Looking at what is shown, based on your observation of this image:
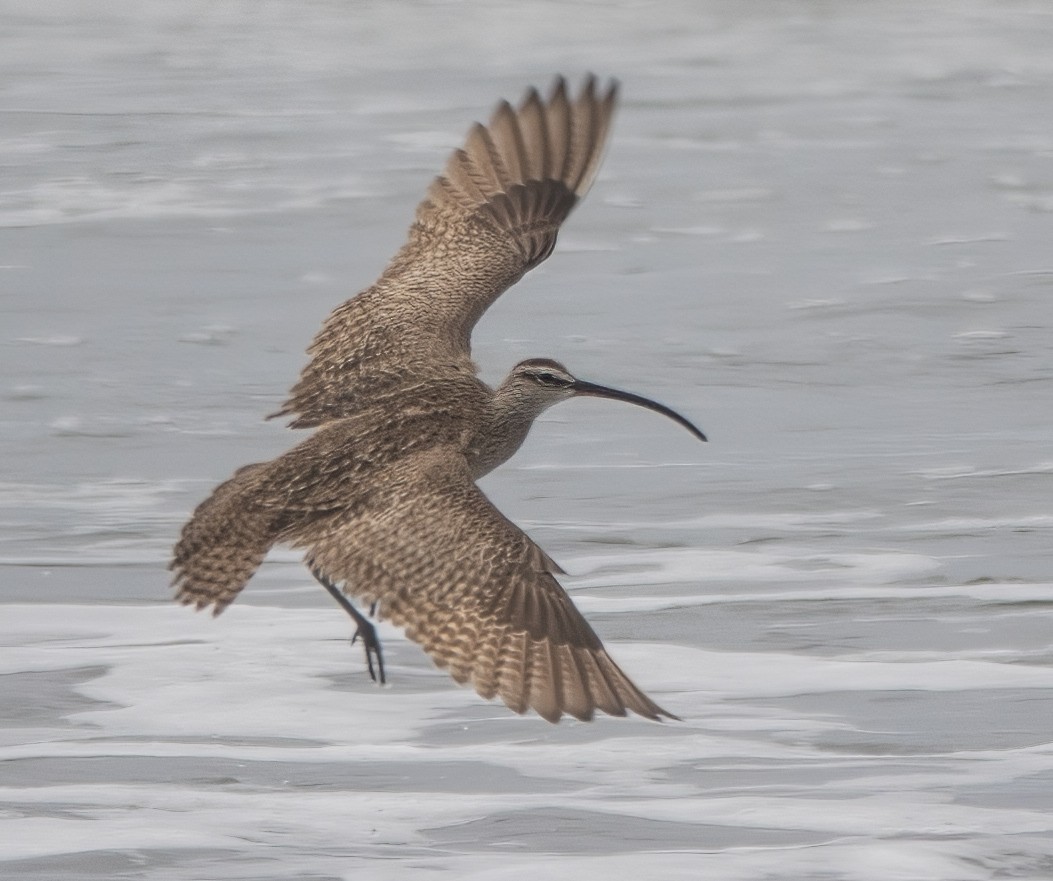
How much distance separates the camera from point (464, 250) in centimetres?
928

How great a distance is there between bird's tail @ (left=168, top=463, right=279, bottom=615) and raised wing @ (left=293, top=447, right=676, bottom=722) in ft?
0.45

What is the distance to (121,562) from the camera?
973 centimetres

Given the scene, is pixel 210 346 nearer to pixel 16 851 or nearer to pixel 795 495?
pixel 795 495

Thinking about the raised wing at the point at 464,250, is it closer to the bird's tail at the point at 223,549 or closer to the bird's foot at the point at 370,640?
the bird's foot at the point at 370,640

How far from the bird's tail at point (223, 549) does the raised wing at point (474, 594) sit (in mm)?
137

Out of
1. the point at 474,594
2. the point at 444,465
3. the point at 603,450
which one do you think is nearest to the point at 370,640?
the point at 444,465

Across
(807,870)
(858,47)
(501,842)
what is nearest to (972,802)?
(807,870)

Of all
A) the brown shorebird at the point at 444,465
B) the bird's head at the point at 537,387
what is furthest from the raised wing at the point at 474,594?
the bird's head at the point at 537,387

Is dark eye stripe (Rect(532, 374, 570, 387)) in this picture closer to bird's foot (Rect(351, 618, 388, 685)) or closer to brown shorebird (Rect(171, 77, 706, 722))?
brown shorebird (Rect(171, 77, 706, 722))

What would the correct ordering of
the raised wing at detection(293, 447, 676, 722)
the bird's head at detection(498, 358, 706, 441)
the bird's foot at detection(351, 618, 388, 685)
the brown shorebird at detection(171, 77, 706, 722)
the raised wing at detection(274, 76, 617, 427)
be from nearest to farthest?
the raised wing at detection(293, 447, 676, 722) → the brown shorebird at detection(171, 77, 706, 722) → the bird's foot at detection(351, 618, 388, 685) → the bird's head at detection(498, 358, 706, 441) → the raised wing at detection(274, 76, 617, 427)

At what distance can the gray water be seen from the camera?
23.8 feet

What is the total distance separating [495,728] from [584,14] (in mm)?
14750

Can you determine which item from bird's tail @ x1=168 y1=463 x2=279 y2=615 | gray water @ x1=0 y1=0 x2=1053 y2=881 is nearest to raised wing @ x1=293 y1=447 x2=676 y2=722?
bird's tail @ x1=168 y1=463 x2=279 y2=615

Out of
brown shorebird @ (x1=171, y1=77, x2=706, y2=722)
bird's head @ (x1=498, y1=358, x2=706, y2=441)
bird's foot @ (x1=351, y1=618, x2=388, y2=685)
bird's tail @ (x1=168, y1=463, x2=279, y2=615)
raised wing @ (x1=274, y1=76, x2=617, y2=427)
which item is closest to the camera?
brown shorebird @ (x1=171, y1=77, x2=706, y2=722)
